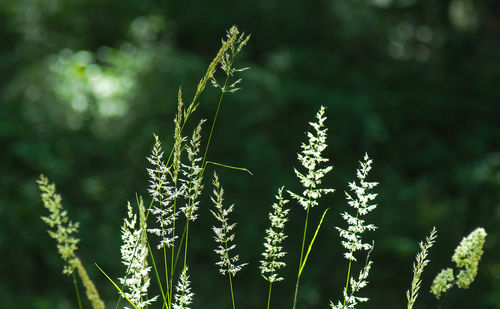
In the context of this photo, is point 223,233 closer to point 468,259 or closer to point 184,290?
point 184,290

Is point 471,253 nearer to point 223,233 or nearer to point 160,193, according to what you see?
point 223,233

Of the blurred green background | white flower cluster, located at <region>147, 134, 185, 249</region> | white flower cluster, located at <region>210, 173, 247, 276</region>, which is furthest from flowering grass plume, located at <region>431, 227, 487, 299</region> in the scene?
the blurred green background

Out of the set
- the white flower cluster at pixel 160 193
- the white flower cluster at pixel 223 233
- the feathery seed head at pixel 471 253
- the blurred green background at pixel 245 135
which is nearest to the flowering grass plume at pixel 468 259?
the feathery seed head at pixel 471 253

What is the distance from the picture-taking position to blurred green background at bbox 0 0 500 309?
376 centimetres

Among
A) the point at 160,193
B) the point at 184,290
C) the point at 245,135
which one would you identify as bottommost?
the point at 184,290

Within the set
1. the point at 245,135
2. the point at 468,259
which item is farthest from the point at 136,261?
the point at 245,135

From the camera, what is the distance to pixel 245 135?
14.4 ft

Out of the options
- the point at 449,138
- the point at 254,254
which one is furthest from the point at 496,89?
the point at 254,254

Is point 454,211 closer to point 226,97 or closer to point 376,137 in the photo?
point 376,137

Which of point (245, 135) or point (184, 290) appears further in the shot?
point (245, 135)

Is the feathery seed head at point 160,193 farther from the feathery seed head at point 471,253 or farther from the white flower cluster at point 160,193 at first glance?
the feathery seed head at point 471,253

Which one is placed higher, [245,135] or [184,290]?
[245,135]

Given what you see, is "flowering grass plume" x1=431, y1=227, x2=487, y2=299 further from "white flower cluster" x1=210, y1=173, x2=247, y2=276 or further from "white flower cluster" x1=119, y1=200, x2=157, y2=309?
"white flower cluster" x1=119, y1=200, x2=157, y2=309

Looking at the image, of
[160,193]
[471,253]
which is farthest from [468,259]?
[160,193]
